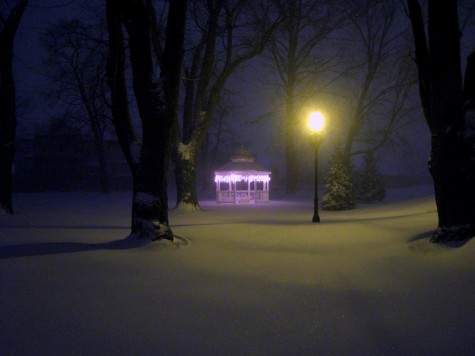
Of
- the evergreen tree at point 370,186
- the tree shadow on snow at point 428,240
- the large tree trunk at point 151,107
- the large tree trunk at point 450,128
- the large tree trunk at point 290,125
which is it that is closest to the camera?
the tree shadow on snow at point 428,240

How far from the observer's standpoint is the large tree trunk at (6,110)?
15241mm

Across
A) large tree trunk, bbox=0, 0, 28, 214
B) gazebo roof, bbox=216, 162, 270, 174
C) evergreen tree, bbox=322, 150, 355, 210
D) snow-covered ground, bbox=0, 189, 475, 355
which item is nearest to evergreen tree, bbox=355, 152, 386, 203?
evergreen tree, bbox=322, 150, 355, 210

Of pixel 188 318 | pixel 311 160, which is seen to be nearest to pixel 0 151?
pixel 188 318

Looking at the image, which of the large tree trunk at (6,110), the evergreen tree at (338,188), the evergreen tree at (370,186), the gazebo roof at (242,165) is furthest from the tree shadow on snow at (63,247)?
the evergreen tree at (370,186)

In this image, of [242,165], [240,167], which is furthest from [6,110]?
[242,165]

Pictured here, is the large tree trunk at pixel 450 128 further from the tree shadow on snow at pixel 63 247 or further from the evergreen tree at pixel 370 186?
the evergreen tree at pixel 370 186

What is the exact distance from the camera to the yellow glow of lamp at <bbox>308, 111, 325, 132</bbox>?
13953 millimetres

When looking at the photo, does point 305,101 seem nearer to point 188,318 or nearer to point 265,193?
point 265,193

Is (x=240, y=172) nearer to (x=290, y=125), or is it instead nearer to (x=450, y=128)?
(x=290, y=125)

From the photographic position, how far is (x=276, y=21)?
1630cm

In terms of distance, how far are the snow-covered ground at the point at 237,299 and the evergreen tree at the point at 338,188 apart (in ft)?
41.5

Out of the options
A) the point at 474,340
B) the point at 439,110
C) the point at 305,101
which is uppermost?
the point at 305,101

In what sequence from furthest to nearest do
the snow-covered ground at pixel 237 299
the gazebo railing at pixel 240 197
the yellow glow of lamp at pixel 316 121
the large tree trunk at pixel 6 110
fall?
the gazebo railing at pixel 240 197 < the large tree trunk at pixel 6 110 < the yellow glow of lamp at pixel 316 121 < the snow-covered ground at pixel 237 299

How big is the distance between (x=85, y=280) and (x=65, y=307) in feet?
3.44
